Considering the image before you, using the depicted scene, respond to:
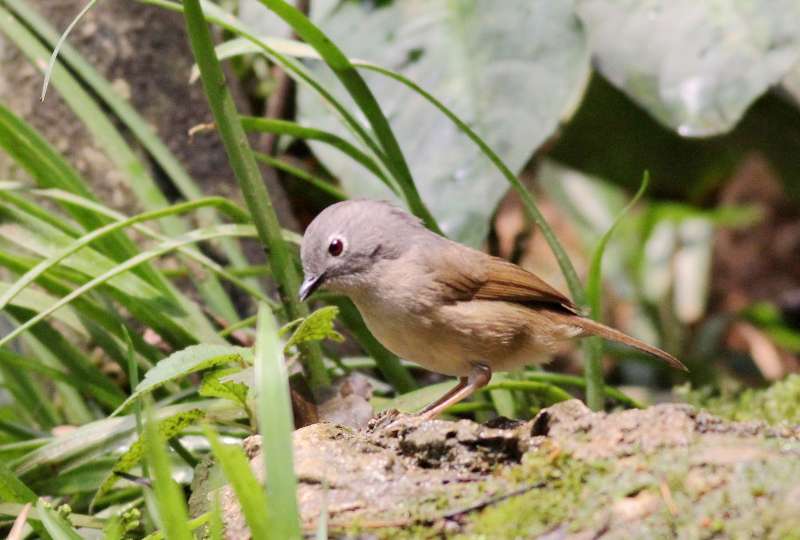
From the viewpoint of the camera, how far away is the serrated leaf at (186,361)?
2.11m

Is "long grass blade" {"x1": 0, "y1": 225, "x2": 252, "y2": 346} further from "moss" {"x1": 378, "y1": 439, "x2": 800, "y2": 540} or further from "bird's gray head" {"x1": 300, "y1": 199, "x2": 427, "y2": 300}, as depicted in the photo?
"moss" {"x1": 378, "y1": 439, "x2": 800, "y2": 540}

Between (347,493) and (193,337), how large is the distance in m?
1.11

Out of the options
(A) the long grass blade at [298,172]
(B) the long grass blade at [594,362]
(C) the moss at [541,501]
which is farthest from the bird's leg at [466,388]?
(A) the long grass blade at [298,172]

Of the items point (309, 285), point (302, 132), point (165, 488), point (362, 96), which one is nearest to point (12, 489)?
point (309, 285)

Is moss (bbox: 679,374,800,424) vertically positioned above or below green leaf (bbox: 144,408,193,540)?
below

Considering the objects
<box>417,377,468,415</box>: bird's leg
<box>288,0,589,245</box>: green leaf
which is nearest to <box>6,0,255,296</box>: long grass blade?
<box>288,0,589,245</box>: green leaf

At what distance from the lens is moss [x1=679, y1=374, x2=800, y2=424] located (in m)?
3.18

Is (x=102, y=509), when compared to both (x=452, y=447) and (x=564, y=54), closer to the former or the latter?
(x=452, y=447)

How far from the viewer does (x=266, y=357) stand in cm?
161

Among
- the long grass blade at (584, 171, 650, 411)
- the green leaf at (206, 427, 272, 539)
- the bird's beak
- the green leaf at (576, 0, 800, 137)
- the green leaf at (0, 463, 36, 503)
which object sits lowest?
the long grass blade at (584, 171, 650, 411)

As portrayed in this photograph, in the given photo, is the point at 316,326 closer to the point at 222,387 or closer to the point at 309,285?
the point at 222,387

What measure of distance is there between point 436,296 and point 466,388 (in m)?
0.27

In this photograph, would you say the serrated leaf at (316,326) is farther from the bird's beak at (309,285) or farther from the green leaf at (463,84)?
the green leaf at (463,84)

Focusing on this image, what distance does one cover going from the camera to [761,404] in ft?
11.2
